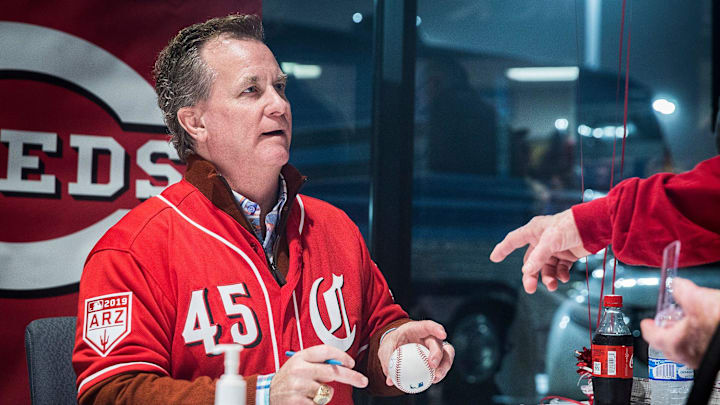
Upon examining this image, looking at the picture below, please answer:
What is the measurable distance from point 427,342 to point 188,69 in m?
0.94

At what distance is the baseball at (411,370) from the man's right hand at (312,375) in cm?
23

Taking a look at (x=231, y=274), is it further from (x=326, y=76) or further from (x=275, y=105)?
(x=326, y=76)

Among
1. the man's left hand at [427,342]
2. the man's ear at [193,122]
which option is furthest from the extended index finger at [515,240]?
the man's ear at [193,122]

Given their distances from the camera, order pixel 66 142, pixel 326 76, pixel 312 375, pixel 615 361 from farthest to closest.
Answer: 1. pixel 326 76
2. pixel 66 142
3. pixel 615 361
4. pixel 312 375

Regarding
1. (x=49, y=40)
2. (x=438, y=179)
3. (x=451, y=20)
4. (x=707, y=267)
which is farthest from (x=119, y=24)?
(x=707, y=267)

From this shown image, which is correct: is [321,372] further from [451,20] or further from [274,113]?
[451,20]

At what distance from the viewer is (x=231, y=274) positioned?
5.40 ft

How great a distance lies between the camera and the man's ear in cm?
183

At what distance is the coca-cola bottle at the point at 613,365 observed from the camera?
1581mm

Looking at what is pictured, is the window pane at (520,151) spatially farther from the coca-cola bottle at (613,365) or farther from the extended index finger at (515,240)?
the extended index finger at (515,240)

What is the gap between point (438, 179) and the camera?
4078 mm

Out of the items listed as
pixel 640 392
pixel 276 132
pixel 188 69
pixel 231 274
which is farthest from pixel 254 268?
pixel 640 392

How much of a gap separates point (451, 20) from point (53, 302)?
7.46ft

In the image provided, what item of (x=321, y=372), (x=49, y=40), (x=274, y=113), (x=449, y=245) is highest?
(x=49, y=40)
